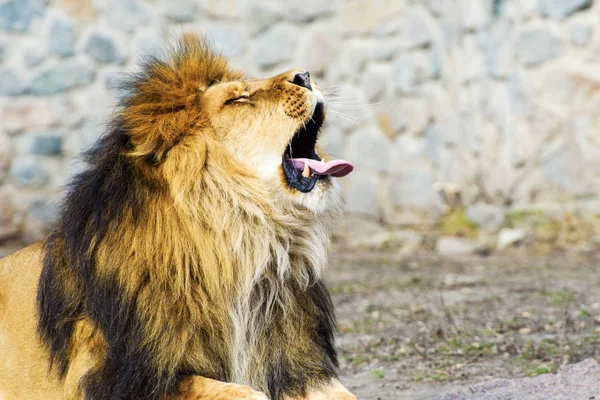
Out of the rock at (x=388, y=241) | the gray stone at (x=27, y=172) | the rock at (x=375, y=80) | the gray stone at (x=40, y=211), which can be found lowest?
the rock at (x=388, y=241)

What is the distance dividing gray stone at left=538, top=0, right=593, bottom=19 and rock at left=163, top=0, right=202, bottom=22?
124 inches

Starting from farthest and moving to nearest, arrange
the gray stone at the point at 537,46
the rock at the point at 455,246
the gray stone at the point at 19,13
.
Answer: the gray stone at the point at 19,13 < the rock at the point at 455,246 < the gray stone at the point at 537,46

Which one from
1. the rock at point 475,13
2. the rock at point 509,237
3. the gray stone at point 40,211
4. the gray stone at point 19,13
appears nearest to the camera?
the rock at point 509,237

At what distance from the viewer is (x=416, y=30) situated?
27.4 ft

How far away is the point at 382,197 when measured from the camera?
8.70m

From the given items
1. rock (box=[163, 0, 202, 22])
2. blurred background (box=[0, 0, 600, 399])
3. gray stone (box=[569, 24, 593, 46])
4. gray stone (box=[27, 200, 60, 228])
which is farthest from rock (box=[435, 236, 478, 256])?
gray stone (box=[27, 200, 60, 228])

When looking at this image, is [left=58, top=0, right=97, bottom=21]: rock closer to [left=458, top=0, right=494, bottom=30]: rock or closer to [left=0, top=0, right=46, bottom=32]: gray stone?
[left=0, top=0, right=46, bottom=32]: gray stone

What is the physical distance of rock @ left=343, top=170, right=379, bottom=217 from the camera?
8.72 m

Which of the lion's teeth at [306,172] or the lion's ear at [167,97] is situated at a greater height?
the lion's ear at [167,97]

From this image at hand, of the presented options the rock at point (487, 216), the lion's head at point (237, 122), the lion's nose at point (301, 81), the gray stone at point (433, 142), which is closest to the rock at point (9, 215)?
the gray stone at point (433, 142)

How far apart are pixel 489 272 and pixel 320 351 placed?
3.51 m

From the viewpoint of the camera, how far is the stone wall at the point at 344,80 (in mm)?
7863

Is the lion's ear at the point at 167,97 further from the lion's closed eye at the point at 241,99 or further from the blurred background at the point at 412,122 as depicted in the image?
the blurred background at the point at 412,122

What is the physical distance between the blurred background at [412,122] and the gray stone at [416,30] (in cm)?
1
